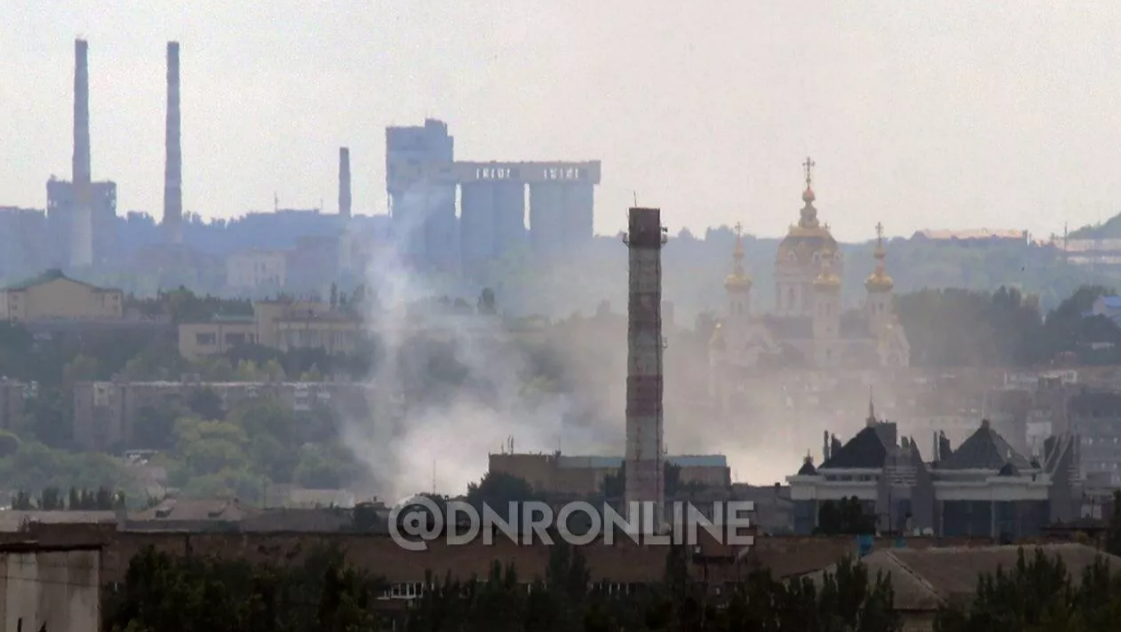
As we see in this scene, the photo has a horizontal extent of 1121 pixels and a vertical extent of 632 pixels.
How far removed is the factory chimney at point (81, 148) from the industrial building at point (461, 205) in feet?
41.5

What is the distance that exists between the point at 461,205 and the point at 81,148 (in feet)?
58.4

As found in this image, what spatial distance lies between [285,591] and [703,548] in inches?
631

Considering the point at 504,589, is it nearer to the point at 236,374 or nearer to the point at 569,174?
the point at 236,374

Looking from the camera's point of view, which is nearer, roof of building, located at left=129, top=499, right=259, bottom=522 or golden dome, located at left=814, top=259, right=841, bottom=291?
roof of building, located at left=129, top=499, right=259, bottom=522

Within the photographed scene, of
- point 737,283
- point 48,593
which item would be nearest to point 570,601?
point 48,593

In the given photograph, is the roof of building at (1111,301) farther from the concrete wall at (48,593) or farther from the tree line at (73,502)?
the concrete wall at (48,593)

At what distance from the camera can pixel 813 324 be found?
6216 inches

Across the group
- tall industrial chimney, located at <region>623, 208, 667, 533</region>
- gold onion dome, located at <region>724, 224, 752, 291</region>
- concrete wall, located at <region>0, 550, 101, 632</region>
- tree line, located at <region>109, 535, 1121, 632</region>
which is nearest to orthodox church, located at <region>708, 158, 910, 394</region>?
gold onion dome, located at <region>724, 224, 752, 291</region>

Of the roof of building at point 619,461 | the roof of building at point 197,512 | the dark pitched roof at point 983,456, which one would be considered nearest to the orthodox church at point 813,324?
the roof of building at point 619,461

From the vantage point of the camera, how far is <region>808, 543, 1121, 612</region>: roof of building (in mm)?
55750

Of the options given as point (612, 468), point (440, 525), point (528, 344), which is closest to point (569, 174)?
point (528, 344)

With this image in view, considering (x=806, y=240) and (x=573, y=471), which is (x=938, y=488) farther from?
(x=806, y=240)

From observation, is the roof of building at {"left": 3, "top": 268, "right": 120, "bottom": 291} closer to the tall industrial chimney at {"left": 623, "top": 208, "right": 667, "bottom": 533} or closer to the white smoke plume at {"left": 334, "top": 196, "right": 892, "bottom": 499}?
the white smoke plume at {"left": 334, "top": 196, "right": 892, "bottom": 499}

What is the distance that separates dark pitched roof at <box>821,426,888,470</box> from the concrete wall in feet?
239
